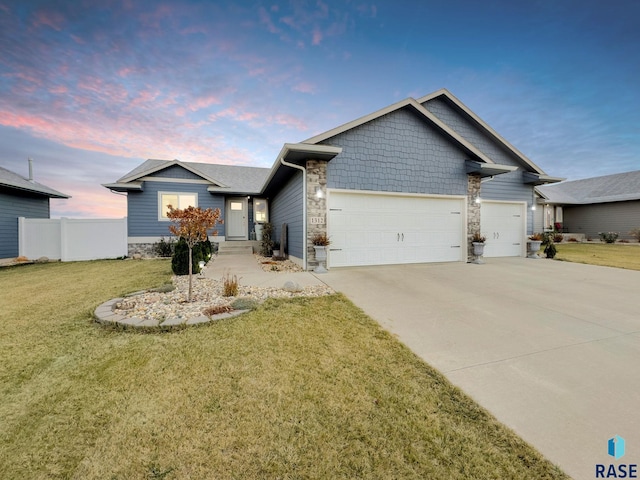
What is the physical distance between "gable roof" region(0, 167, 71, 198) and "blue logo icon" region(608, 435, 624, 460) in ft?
53.8

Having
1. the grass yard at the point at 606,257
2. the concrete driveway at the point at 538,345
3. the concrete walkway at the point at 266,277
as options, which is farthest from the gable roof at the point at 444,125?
the concrete driveway at the point at 538,345

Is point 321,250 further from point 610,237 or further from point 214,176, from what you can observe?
point 610,237

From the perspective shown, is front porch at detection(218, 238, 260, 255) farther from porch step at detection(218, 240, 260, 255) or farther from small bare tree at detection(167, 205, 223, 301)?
small bare tree at detection(167, 205, 223, 301)

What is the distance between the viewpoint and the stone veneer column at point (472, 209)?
896cm

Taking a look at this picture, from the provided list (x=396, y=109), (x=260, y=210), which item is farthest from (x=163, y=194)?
(x=396, y=109)

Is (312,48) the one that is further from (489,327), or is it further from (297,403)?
(297,403)

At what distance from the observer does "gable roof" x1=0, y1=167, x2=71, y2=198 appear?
403 inches

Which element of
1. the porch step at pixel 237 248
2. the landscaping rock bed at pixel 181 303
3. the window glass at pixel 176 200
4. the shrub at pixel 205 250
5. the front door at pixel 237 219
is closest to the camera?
the landscaping rock bed at pixel 181 303

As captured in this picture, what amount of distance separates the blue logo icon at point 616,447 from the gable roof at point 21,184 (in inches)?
646

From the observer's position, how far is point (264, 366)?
2.58 m

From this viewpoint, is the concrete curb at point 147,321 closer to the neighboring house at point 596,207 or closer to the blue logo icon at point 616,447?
the blue logo icon at point 616,447

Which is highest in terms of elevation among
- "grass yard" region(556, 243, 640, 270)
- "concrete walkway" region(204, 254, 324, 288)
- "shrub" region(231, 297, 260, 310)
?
"grass yard" region(556, 243, 640, 270)

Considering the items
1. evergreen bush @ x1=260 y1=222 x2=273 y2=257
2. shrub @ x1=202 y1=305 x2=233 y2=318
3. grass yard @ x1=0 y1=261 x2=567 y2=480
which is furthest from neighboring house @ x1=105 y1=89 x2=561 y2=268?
grass yard @ x1=0 y1=261 x2=567 y2=480

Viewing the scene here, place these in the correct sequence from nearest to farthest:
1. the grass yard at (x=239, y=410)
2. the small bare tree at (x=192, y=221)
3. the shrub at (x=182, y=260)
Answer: the grass yard at (x=239, y=410)
the small bare tree at (x=192, y=221)
the shrub at (x=182, y=260)
